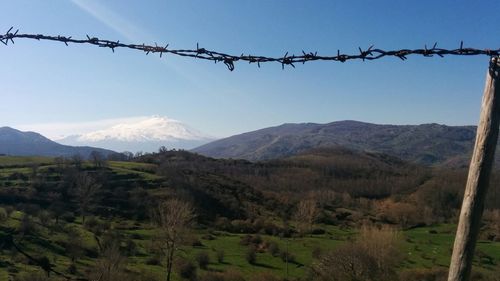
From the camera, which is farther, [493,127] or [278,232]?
[278,232]

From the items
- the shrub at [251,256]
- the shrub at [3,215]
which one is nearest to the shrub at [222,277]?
the shrub at [251,256]

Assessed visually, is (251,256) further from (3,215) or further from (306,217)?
(3,215)

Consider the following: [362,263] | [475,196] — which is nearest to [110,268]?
[362,263]

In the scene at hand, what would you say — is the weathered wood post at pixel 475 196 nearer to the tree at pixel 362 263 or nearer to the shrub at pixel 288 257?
the tree at pixel 362 263

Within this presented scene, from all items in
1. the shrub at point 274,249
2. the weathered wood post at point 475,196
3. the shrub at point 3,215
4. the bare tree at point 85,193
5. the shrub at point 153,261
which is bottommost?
the shrub at point 153,261

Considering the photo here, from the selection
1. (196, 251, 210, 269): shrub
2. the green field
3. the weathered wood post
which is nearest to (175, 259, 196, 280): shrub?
the green field

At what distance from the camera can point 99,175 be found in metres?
102

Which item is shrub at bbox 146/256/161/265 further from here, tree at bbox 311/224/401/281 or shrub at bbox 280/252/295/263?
tree at bbox 311/224/401/281

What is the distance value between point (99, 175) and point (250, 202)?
35.2 meters

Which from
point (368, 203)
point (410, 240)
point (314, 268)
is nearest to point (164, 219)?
point (314, 268)

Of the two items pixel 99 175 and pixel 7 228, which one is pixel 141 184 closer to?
pixel 99 175

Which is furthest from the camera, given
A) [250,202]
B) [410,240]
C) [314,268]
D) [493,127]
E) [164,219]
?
[250,202]

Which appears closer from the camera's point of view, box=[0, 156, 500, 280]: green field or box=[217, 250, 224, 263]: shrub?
box=[0, 156, 500, 280]: green field

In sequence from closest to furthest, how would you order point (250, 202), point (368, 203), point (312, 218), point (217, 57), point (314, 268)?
point (217, 57)
point (314, 268)
point (312, 218)
point (250, 202)
point (368, 203)
